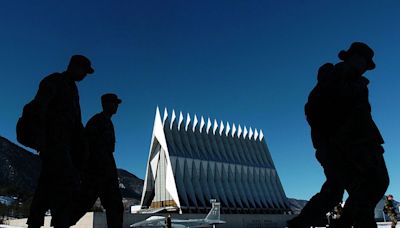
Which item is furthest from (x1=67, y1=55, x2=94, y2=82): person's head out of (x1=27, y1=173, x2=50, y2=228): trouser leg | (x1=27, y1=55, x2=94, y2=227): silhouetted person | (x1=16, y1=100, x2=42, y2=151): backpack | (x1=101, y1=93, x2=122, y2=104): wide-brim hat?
(x1=27, y1=173, x2=50, y2=228): trouser leg

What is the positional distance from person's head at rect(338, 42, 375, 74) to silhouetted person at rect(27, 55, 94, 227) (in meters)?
2.65

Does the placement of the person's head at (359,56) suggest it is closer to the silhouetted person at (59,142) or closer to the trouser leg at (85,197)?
the silhouetted person at (59,142)

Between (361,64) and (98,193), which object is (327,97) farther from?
(98,193)

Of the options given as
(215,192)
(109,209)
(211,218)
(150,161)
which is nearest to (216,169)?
(215,192)

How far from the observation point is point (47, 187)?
367cm

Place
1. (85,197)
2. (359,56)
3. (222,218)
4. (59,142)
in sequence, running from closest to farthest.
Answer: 1. (359,56)
2. (59,142)
3. (85,197)
4. (222,218)

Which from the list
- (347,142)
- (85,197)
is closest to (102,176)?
(85,197)

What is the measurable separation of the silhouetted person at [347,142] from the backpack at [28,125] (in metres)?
2.48

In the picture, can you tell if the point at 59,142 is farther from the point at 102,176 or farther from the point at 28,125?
the point at 102,176

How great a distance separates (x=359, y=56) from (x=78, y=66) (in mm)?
2822

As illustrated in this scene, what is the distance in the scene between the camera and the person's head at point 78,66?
4.27 metres

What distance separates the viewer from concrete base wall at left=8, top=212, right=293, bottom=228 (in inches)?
1388

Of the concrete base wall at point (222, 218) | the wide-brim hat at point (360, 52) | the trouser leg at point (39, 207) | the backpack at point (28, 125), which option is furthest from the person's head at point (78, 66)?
the concrete base wall at point (222, 218)

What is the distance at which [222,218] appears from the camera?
49.1 m
